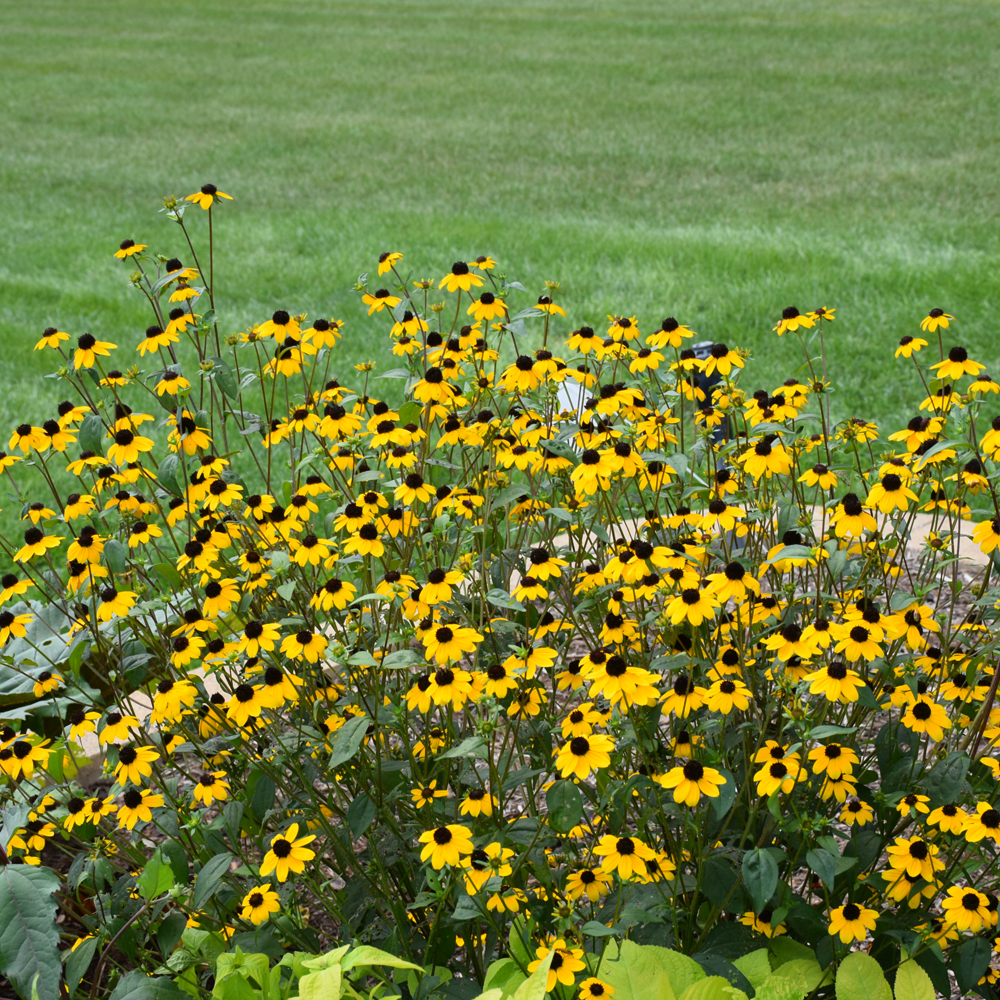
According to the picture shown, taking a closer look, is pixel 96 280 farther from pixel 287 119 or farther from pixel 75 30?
pixel 75 30

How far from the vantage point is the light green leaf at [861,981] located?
1.57 meters

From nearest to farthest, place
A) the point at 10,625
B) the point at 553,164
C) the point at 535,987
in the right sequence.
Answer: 1. the point at 535,987
2. the point at 10,625
3. the point at 553,164

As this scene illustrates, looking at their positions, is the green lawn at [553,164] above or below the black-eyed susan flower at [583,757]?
above

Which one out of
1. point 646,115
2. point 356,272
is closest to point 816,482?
point 356,272

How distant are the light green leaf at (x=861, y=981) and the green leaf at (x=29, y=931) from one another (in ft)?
4.26

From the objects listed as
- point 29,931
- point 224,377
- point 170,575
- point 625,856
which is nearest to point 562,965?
point 625,856

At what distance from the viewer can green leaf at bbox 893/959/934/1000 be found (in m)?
1.58

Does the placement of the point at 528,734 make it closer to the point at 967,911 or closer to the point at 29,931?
the point at 967,911

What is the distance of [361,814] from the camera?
1823 millimetres

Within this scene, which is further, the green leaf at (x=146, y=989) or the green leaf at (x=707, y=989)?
the green leaf at (x=146, y=989)

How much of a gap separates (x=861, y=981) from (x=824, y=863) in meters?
0.17

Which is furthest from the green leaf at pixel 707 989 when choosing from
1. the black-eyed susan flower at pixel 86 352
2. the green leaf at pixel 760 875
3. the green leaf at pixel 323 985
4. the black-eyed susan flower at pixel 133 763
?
the black-eyed susan flower at pixel 86 352

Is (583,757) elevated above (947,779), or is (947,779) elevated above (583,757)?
(583,757)

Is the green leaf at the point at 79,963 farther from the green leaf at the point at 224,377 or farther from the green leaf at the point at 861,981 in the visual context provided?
the green leaf at the point at 861,981
